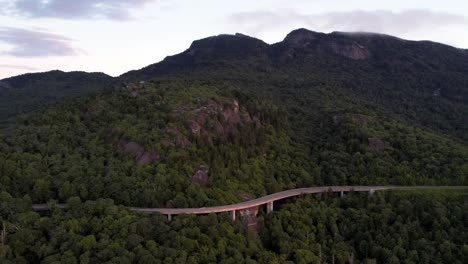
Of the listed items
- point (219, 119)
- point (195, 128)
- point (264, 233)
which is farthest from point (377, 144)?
point (195, 128)

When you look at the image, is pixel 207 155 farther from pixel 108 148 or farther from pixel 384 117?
pixel 384 117

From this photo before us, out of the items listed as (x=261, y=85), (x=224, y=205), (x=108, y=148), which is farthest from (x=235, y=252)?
(x=261, y=85)

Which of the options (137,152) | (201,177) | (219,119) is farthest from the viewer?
(219,119)

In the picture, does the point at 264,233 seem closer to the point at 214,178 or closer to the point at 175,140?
the point at 214,178

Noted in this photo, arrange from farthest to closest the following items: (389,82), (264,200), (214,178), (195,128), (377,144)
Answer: (389,82), (377,144), (195,128), (214,178), (264,200)

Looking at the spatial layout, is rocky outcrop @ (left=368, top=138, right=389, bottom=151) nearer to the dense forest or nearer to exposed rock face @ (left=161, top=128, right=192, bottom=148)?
the dense forest

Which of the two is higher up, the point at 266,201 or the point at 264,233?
the point at 266,201
